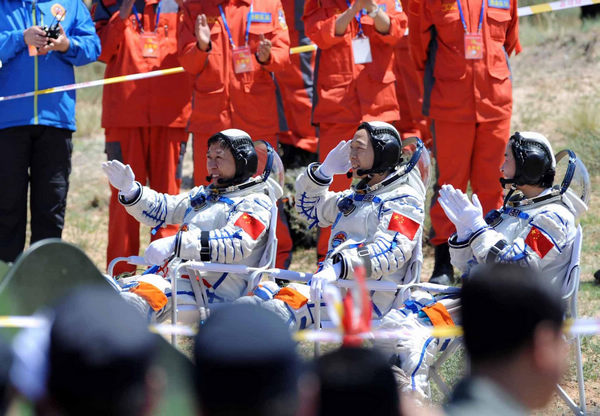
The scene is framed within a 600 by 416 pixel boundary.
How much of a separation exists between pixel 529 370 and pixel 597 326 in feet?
4.38

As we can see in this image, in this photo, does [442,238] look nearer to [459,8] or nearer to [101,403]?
[459,8]

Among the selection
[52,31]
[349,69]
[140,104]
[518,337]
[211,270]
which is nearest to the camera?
[518,337]

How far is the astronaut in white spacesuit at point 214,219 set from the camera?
5.29m

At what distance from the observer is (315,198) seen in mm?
5672

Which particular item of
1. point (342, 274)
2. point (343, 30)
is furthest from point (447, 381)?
point (343, 30)

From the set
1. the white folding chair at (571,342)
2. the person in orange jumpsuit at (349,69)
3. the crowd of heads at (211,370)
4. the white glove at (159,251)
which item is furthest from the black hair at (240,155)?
the crowd of heads at (211,370)

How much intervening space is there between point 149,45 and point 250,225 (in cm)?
253

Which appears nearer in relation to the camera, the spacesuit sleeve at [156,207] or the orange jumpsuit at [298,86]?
the spacesuit sleeve at [156,207]

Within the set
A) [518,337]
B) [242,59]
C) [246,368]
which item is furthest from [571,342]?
[242,59]

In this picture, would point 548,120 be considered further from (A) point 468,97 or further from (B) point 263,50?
(B) point 263,50

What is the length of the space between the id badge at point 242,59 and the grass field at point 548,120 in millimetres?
1611

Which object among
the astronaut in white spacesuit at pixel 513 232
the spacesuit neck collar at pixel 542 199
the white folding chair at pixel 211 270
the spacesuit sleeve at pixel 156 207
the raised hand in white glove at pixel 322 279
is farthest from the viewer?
the spacesuit sleeve at pixel 156 207

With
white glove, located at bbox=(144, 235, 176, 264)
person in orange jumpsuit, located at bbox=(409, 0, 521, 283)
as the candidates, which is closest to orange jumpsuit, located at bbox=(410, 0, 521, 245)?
person in orange jumpsuit, located at bbox=(409, 0, 521, 283)

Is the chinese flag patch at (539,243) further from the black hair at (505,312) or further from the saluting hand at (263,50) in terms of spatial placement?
the saluting hand at (263,50)
